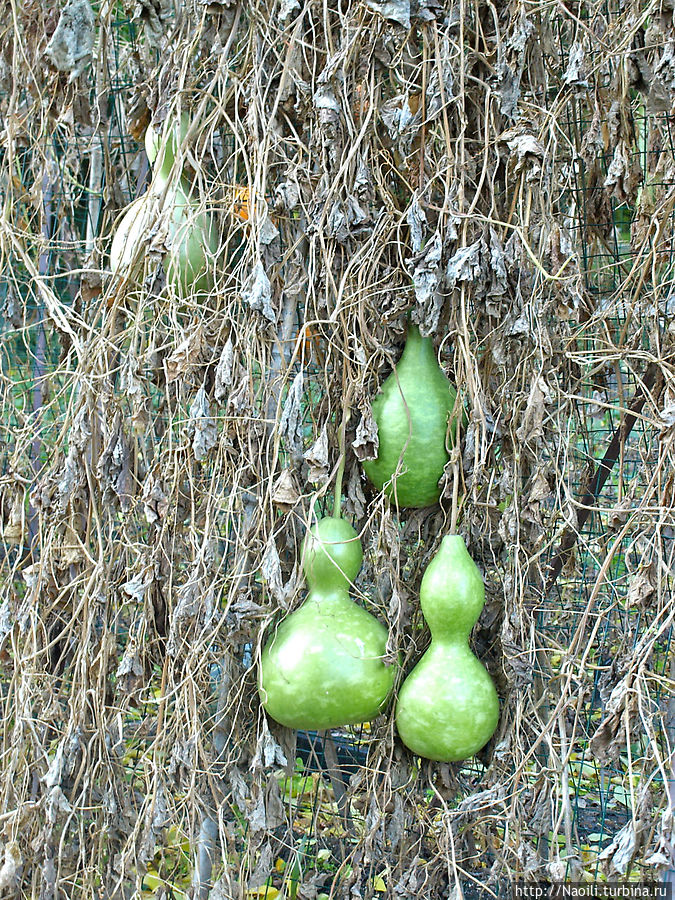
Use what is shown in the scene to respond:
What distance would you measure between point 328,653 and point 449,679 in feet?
0.91

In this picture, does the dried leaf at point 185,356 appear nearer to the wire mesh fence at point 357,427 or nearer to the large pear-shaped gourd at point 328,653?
the wire mesh fence at point 357,427

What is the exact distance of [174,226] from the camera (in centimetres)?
197

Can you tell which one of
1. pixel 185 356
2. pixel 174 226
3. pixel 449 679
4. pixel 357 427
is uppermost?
pixel 174 226

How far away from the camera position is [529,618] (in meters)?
1.81

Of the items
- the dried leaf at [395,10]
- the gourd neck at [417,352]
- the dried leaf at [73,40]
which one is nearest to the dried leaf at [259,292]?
the gourd neck at [417,352]

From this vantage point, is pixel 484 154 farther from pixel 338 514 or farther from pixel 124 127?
pixel 124 127

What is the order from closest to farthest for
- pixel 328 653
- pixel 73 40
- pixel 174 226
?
pixel 328 653 → pixel 174 226 → pixel 73 40

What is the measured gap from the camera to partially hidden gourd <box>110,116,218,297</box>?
194cm

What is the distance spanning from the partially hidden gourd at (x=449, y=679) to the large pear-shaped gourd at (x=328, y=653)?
9 cm

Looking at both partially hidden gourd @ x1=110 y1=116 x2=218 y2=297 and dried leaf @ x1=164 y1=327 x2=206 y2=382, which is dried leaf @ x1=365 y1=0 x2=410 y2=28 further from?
dried leaf @ x1=164 y1=327 x2=206 y2=382

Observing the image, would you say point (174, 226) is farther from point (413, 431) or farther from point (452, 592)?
point (452, 592)

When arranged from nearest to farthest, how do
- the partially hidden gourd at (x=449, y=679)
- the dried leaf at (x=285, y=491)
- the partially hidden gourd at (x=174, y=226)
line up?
the partially hidden gourd at (x=449, y=679), the dried leaf at (x=285, y=491), the partially hidden gourd at (x=174, y=226)

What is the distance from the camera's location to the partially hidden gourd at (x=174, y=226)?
194 cm

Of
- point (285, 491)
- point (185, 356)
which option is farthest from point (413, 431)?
point (185, 356)
